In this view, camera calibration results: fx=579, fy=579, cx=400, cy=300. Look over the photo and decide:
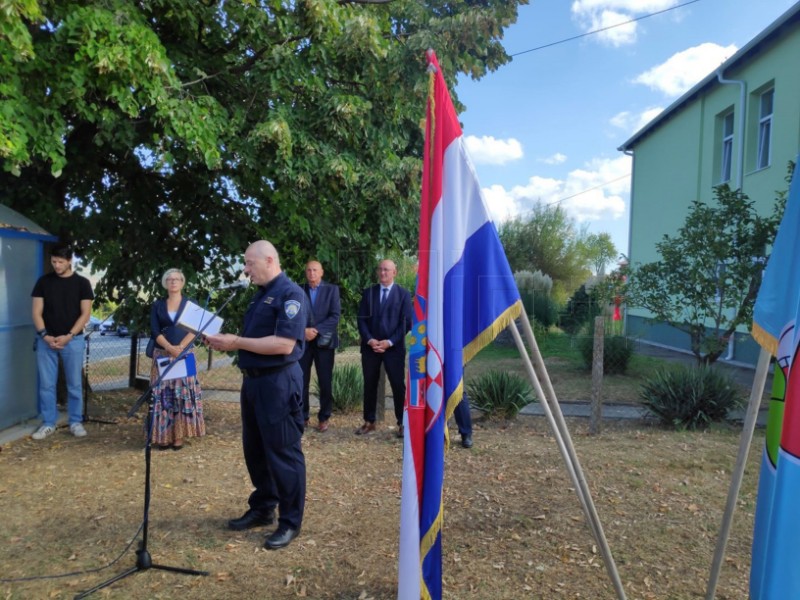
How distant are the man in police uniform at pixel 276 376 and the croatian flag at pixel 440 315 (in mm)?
1018

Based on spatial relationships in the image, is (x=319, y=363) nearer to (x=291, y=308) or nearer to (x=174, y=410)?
(x=174, y=410)

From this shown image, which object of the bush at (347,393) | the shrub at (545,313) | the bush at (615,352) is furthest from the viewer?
the shrub at (545,313)

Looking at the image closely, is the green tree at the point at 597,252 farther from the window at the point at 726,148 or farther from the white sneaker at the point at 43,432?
the white sneaker at the point at 43,432

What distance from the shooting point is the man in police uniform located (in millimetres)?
3707

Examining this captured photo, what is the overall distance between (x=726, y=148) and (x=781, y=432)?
1662 cm

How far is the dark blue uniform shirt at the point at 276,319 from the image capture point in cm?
370

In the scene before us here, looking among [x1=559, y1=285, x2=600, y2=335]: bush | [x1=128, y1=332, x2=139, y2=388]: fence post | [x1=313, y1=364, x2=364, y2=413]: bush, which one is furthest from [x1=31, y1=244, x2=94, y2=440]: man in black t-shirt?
[x1=559, y1=285, x2=600, y2=335]: bush

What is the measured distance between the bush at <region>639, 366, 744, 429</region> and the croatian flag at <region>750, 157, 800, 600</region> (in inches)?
203

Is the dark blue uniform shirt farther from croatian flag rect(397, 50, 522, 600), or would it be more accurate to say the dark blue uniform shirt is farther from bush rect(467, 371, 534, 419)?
bush rect(467, 371, 534, 419)

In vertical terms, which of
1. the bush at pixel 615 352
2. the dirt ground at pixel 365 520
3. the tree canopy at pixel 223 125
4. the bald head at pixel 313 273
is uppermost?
the tree canopy at pixel 223 125

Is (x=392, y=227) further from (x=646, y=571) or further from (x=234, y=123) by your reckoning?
(x=646, y=571)

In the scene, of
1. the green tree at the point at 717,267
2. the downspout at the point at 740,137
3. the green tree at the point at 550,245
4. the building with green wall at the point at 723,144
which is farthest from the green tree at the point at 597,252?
the green tree at the point at 717,267

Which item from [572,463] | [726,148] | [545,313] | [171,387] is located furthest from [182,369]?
[726,148]

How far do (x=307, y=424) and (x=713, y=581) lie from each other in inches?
207
